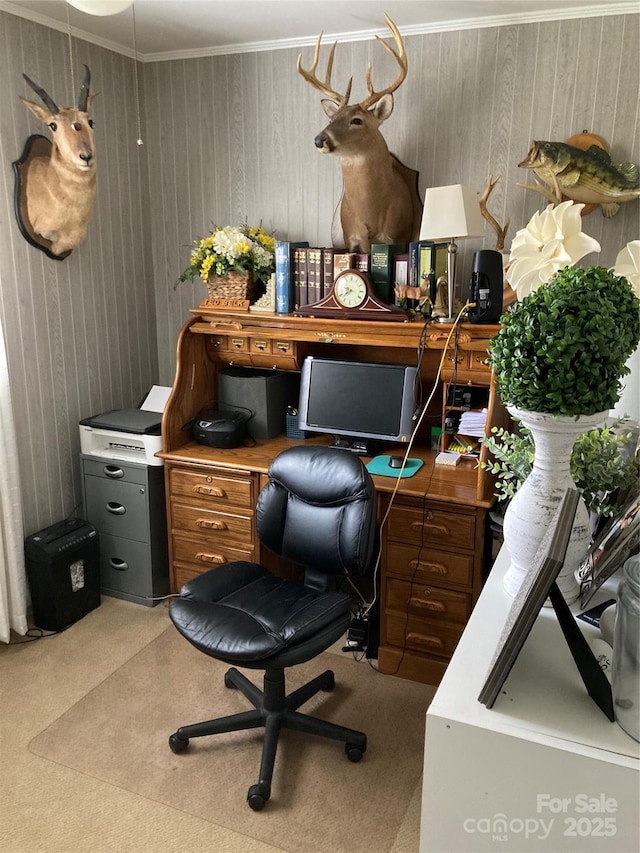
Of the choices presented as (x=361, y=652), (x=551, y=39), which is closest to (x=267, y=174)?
(x=551, y=39)

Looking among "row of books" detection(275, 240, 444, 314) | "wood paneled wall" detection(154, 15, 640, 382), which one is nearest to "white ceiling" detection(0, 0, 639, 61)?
"wood paneled wall" detection(154, 15, 640, 382)

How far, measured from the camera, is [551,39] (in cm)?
267

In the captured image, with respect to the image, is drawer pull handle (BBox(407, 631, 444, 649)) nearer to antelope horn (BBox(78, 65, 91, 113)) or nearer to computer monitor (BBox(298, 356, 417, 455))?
computer monitor (BBox(298, 356, 417, 455))

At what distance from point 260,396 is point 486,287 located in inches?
43.8

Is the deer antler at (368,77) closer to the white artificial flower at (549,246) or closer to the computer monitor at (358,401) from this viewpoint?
the computer monitor at (358,401)

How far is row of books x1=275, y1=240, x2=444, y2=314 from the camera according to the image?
2.73 m

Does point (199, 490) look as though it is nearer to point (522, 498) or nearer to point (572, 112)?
point (522, 498)

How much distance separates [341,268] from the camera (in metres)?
2.86

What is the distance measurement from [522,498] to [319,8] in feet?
7.10

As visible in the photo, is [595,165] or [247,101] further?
[247,101]

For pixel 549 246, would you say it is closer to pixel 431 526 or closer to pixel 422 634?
pixel 431 526

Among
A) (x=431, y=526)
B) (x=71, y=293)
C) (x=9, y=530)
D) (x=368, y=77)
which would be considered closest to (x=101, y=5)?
(x=368, y=77)

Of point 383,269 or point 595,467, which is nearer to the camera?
point 595,467

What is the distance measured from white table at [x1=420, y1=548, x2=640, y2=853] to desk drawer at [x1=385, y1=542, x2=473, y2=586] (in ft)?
4.41
